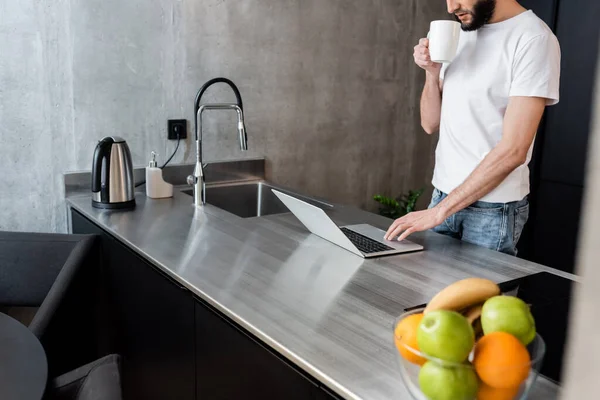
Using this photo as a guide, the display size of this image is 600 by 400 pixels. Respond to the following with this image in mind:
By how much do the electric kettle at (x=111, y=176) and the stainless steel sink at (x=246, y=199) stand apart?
0.44m

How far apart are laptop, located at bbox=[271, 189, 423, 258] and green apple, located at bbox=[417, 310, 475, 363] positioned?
737mm

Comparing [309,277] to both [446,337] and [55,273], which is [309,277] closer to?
[446,337]

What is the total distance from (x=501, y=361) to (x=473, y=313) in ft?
0.32

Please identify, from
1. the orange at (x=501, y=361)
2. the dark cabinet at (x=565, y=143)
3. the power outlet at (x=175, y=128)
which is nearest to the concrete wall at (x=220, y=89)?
the power outlet at (x=175, y=128)

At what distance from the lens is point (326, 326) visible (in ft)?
3.39

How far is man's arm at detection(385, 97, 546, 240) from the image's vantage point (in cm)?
149

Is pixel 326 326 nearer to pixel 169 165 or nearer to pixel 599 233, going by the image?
pixel 599 233

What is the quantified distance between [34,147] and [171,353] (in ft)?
3.17

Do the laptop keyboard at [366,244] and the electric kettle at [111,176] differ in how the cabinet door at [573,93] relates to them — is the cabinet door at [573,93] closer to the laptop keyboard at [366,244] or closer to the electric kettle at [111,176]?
the laptop keyboard at [366,244]

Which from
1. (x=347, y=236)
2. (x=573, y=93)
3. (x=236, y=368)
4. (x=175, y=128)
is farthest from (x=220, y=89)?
(x=573, y=93)

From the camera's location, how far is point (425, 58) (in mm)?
1634

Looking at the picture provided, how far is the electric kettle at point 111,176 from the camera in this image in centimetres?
186

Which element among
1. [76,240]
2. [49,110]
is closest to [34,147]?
[49,110]

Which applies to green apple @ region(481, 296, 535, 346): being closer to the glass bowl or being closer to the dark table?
the glass bowl
